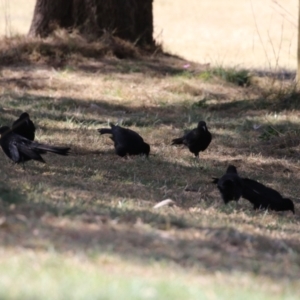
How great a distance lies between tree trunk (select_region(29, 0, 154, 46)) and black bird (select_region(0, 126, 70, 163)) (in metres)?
8.55

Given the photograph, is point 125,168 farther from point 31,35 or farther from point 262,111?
point 31,35

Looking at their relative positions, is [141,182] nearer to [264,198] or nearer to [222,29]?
[264,198]

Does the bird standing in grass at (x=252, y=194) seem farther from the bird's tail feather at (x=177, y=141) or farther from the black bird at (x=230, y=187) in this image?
the bird's tail feather at (x=177, y=141)

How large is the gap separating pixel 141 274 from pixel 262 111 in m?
10.0

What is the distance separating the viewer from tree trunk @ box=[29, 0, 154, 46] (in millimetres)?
18703

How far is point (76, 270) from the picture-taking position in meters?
5.58

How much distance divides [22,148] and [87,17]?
9.22 metres

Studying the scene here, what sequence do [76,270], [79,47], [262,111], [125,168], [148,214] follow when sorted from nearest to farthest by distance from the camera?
[76,270] → [148,214] → [125,168] → [262,111] → [79,47]

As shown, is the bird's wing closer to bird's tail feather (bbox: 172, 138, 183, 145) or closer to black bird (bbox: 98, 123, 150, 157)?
black bird (bbox: 98, 123, 150, 157)

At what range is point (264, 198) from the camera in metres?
9.14

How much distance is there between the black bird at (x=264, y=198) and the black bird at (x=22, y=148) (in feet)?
6.71

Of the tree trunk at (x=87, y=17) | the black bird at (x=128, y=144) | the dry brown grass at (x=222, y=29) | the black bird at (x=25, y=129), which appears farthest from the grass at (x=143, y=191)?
the dry brown grass at (x=222, y=29)

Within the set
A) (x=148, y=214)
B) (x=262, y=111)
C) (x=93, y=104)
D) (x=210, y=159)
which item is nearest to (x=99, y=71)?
(x=93, y=104)

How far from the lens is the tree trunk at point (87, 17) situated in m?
18.7
